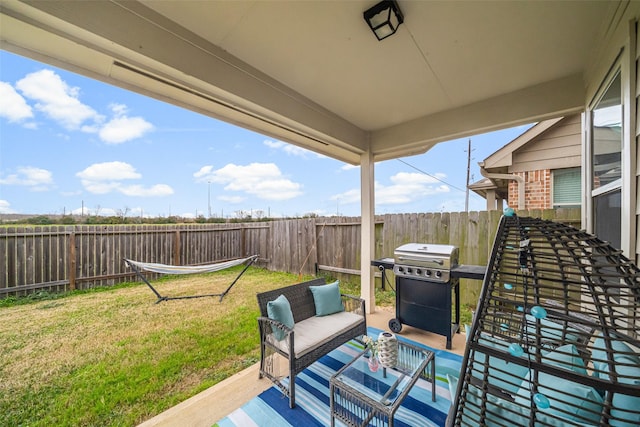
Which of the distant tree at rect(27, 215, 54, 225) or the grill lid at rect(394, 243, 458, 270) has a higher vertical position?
the distant tree at rect(27, 215, 54, 225)

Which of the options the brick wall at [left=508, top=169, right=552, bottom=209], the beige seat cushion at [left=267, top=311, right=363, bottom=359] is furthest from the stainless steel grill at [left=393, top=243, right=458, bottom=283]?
the brick wall at [left=508, top=169, right=552, bottom=209]

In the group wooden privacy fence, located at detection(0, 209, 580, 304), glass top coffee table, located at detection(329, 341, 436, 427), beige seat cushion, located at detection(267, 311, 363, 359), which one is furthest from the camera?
wooden privacy fence, located at detection(0, 209, 580, 304)

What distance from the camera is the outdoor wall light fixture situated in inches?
53.5

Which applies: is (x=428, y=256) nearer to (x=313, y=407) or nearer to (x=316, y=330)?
(x=316, y=330)

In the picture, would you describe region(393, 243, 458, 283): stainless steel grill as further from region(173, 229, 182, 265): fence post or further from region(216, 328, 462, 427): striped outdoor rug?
region(173, 229, 182, 265): fence post

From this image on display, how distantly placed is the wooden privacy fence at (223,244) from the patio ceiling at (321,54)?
59.5 inches

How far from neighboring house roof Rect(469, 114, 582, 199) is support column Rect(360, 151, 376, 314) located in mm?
2303

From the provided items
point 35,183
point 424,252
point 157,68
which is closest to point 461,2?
point 157,68

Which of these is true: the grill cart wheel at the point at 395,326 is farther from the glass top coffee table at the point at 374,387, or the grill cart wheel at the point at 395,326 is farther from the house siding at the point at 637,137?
the house siding at the point at 637,137

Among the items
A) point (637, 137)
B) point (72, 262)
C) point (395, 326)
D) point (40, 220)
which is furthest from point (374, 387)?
point (72, 262)

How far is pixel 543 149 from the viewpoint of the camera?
364cm

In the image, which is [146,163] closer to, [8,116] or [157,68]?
[8,116]

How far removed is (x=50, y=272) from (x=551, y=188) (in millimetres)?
7249

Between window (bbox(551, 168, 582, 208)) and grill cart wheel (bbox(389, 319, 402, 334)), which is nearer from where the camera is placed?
grill cart wheel (bbox(389, 319, 402, 334))
